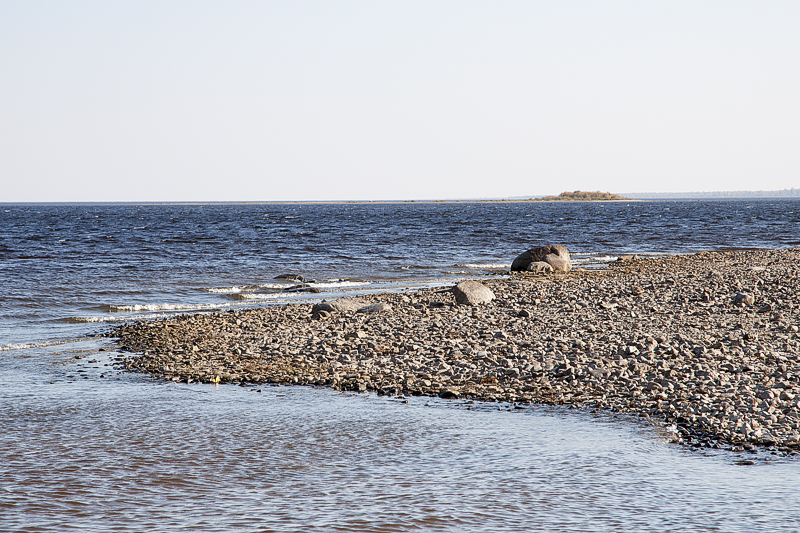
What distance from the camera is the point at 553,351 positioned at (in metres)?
12.4

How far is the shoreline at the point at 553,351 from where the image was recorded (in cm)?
920

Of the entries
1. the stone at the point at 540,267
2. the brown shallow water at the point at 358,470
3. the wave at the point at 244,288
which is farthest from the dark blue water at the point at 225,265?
the brown shallow water at the point at 358,470

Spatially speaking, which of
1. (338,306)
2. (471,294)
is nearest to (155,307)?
(338,306)

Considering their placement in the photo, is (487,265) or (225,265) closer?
(225,265)

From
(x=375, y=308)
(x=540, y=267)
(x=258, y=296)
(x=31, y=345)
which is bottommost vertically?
(x=258, y=296)

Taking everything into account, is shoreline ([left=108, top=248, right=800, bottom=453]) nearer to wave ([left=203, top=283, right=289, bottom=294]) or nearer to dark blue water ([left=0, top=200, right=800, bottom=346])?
dark blue water ([left=0, top=200, right=800, bottom=346])

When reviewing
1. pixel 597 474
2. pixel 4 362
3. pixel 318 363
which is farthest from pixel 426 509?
pixel 4 362

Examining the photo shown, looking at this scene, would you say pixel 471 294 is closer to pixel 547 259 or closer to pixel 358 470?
pixel 547 259

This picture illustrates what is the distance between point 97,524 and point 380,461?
9.14ft

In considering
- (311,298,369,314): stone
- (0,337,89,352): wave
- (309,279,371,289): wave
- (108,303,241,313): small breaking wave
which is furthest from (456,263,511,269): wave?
(0,337,89,352): wave

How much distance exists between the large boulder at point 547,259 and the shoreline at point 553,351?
28.0ft

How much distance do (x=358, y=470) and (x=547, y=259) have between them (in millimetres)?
23793

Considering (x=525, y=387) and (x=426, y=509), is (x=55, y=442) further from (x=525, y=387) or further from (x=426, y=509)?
(x=525, y=387)

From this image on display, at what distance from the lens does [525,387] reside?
10.4m
